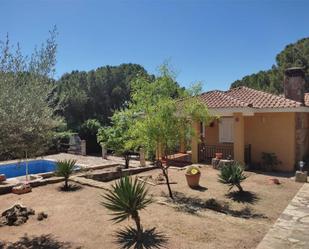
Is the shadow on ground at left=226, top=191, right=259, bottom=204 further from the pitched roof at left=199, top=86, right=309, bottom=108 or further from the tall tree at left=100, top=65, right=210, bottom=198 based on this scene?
the pitched roof at left=199, top=86, right=309, bottom=108

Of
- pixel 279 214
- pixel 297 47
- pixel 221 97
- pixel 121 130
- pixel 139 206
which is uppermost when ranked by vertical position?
pixel 297 47

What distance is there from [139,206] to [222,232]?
6.96 feet

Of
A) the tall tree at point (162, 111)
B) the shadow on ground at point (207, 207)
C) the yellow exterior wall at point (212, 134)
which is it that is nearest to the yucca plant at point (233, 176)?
the shadow on ground at point (207, 207)

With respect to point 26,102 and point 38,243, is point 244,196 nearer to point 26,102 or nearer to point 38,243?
point 38,243

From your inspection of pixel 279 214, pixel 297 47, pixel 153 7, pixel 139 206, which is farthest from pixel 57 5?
pixel 297 47

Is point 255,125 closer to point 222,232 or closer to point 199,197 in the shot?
point 199,197

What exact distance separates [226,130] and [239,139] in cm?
197

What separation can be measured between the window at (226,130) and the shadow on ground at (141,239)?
1248 cm

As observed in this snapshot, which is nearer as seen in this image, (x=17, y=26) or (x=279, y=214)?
(x=17, y=26)

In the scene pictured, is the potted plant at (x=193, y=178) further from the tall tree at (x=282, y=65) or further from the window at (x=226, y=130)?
the tall tree at (x=282, y=65)

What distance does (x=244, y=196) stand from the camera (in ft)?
40.1

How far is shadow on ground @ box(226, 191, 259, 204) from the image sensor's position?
11.8 metres

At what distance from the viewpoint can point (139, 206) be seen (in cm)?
778

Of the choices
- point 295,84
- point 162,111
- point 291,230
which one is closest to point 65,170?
point 162,111
